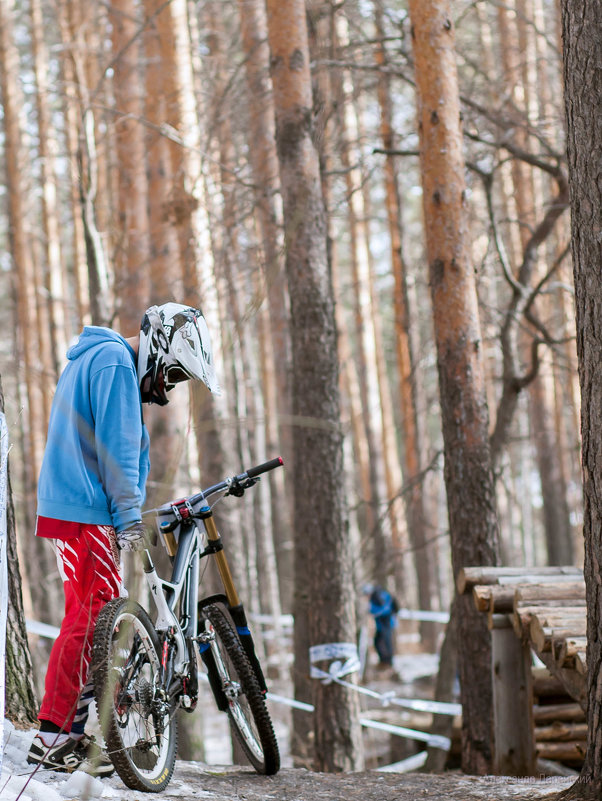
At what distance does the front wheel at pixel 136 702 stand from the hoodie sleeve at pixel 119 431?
31 cm

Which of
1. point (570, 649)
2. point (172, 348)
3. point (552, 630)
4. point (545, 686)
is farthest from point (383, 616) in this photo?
point (172, 348)

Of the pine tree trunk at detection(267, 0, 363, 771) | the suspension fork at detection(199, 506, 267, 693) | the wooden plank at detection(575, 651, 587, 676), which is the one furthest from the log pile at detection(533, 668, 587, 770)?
the suspension fork at detection(199, 506, 267, 693)

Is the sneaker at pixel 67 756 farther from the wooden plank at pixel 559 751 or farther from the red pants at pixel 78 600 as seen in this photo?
the wooden plank at pixel 559 751

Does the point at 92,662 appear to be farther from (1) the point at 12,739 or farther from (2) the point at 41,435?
(2) the point at 41,435

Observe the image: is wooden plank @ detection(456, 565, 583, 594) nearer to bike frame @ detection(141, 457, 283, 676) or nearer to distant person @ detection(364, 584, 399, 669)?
bike frame @ detection(141, 457, 283, 676)

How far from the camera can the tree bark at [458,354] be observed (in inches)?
231

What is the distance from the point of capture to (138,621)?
3.15 m

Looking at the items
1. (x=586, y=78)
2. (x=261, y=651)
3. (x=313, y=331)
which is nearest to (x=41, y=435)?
(x=261, y=651)

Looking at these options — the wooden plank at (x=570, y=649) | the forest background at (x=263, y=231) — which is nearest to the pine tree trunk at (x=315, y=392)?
the forest background at (x=263, y=231)

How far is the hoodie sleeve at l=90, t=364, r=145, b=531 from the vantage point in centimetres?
309

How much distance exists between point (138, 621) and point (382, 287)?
2533 cm

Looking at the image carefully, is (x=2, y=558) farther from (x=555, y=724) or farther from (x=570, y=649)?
(x=555, y=724)

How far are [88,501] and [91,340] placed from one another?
0.56 meters

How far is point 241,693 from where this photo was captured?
12.7 ft
